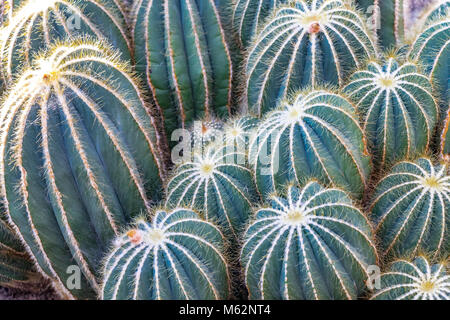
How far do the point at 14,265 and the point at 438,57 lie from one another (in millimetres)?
3278

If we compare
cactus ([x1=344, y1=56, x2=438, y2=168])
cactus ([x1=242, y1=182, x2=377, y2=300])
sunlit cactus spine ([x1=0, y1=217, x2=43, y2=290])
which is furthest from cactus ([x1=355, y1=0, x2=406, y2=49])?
sunlit cactus spine ([x1=0, y1=217, x2=43, y2=290])

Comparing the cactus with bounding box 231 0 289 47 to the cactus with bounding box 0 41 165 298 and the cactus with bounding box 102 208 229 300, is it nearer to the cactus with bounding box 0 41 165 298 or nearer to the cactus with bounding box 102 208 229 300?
the cactus with bounding box 0 41 165 298

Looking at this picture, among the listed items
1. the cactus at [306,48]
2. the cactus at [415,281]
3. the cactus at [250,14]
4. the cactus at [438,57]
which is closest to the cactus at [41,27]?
the cactus at [250,14]

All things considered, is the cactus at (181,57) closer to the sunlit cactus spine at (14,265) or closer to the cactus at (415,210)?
the sunlit cactus spine at (14,265)

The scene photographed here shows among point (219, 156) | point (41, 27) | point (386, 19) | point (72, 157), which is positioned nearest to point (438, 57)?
point (386, 19)

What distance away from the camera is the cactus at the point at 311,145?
3.38m

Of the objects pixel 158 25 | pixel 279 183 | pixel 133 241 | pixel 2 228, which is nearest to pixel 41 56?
pixel 158 25

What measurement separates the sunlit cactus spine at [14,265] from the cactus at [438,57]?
304 cm

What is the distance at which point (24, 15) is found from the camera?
3951 millimetres

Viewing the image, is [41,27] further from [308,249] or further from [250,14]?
[308,249]

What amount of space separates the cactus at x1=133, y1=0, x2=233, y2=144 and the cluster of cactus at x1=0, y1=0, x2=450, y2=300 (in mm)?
14

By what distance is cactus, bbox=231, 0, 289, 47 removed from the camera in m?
4.29

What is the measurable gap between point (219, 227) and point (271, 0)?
185cm
